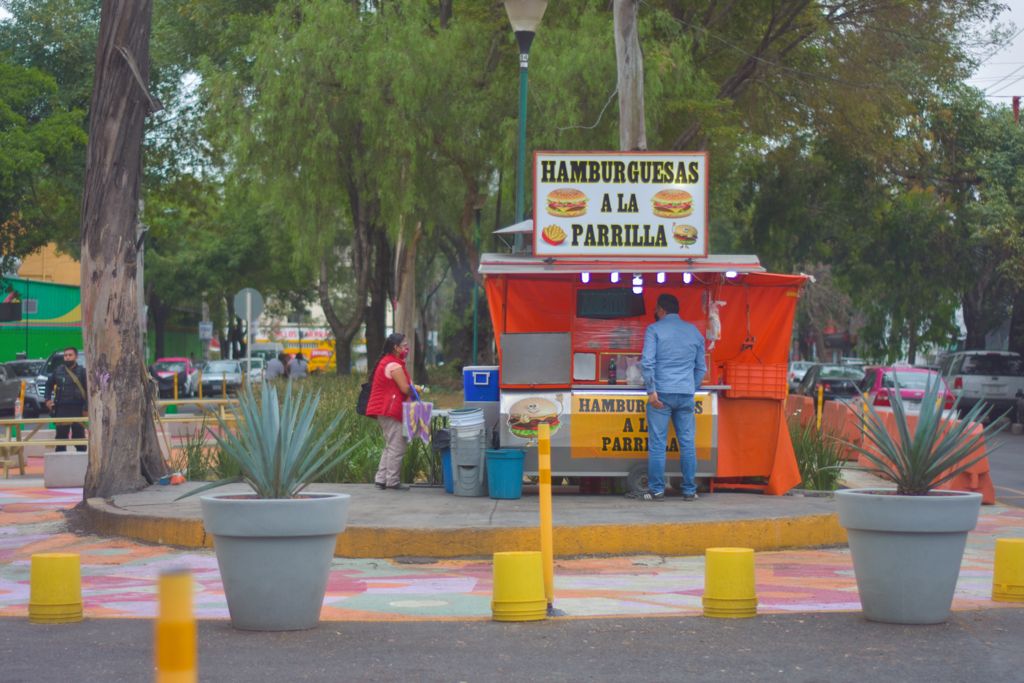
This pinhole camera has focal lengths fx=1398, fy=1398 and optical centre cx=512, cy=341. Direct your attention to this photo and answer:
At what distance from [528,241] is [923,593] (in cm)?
1297

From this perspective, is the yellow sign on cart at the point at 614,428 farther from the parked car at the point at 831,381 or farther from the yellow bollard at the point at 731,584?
the parked car at the point at 831,381

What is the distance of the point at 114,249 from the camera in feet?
44.5

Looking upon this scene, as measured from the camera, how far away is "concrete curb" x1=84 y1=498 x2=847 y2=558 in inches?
437

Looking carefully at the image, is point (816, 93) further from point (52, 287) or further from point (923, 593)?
point (52, 287)

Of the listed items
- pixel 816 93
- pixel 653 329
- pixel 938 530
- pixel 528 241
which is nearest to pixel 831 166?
pixel 816 93

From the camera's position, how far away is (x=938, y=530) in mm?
7910

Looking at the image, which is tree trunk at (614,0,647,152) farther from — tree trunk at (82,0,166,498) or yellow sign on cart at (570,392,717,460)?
tree trunk at (82,0,166,498)

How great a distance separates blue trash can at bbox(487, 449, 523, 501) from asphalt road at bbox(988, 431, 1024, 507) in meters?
4.45

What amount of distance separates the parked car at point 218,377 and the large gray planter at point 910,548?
44060 millimetres

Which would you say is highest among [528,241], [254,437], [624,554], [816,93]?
[816,93]

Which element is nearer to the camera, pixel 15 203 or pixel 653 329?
pixel 653 329

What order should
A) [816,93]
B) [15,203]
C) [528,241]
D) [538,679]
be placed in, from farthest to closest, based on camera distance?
1. [15,203]
2. [816,93]
3. [528,241]
4. [538,679]

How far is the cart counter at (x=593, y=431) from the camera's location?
13750mm

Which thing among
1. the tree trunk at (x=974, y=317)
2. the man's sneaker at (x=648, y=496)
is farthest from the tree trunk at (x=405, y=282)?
the tree trunk at (x=974, y=317)
